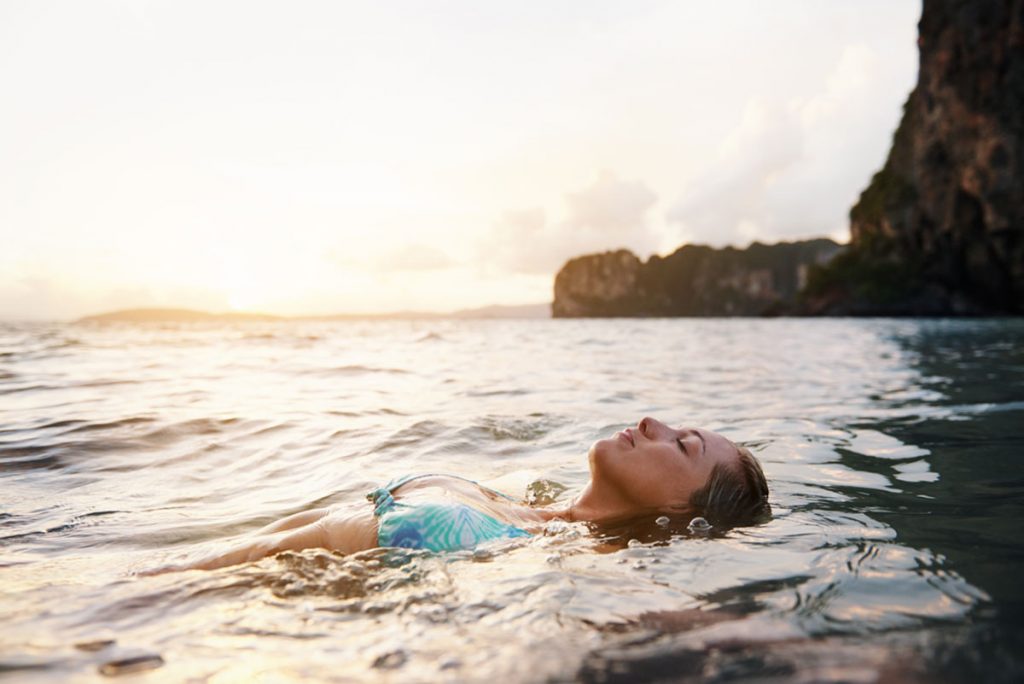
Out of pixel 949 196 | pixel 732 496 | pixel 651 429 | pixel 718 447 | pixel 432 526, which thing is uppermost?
pixel 949 196

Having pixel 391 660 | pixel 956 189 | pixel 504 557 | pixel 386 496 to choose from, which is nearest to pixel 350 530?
pixel 386 496

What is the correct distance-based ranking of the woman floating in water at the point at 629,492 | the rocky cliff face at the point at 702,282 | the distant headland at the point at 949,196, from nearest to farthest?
the woman floating in water at the point at 629,492, the distant headland at the point at 949,196, the rocky cliff face at the point at 702,282

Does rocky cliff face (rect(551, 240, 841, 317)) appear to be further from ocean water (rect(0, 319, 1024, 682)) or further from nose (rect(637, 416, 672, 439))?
nose (rect(637, 416, 672, 439))

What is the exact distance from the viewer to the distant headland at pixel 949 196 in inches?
2013

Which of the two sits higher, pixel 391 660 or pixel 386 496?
pixel 386 496

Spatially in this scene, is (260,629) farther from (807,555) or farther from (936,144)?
(936,144)

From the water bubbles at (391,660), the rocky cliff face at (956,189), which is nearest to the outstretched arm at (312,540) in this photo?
the water bubbles at (391,660)

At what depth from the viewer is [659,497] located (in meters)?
4.16

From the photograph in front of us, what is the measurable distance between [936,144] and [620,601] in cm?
7032

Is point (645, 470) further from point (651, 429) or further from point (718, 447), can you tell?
point (718, 447)

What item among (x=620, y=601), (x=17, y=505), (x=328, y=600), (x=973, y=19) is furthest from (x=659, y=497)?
(x=973, y=19)

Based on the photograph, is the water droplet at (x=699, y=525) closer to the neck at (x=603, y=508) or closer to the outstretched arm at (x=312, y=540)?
the neck at (x=603, y=508)

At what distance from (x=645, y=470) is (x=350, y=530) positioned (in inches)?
70.0

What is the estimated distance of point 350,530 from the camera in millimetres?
3447
